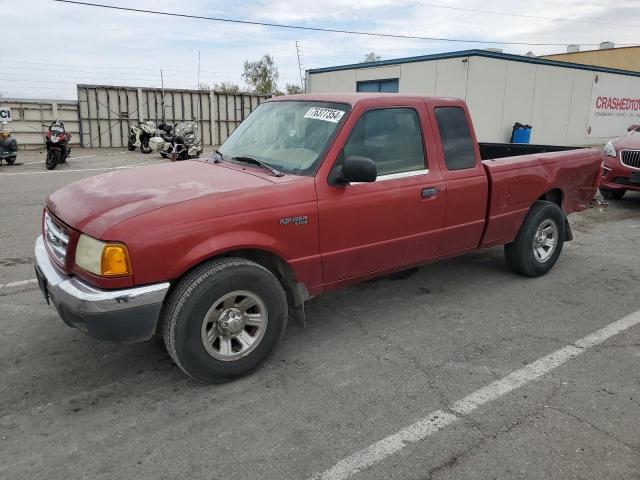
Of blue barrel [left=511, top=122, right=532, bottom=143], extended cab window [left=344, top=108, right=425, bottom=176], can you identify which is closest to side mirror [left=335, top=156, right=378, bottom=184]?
extended cab window [left=344, top=108, right=425, bottom=176]

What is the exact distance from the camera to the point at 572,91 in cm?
2164

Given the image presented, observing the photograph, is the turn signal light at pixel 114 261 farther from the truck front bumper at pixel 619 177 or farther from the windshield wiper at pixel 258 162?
the truck front bumper at pixel 619 177

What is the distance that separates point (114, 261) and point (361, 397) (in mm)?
1680

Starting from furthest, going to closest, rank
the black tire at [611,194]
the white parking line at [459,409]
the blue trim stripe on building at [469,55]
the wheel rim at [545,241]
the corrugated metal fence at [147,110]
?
the corrugated metal fence at [147,110] < the blue trim stripe on building at [469,55] < the black tire at [611,194] < the wheel rim at [545,241] < the white parking line at [459,409]

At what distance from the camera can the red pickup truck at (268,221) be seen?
2980 mm

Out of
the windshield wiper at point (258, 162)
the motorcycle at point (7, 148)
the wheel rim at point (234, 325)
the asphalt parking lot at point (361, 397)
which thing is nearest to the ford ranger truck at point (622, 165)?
the asphalt parking lot at point (361, 397)

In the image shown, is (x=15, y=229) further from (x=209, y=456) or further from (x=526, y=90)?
(x=526, y=90)

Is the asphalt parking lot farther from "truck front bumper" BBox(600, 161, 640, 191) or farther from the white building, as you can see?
the white building

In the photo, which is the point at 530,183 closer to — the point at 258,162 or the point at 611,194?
the point at 258,162

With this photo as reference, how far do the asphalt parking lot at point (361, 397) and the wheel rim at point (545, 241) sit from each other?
618mm

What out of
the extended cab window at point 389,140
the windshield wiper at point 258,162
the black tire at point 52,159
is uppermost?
the extended cab window at point 389,140

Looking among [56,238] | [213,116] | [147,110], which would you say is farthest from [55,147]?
[56,238]

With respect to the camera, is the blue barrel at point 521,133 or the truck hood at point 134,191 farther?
the blue barrel at point 521,133

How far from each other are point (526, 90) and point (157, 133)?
45.1 ft
